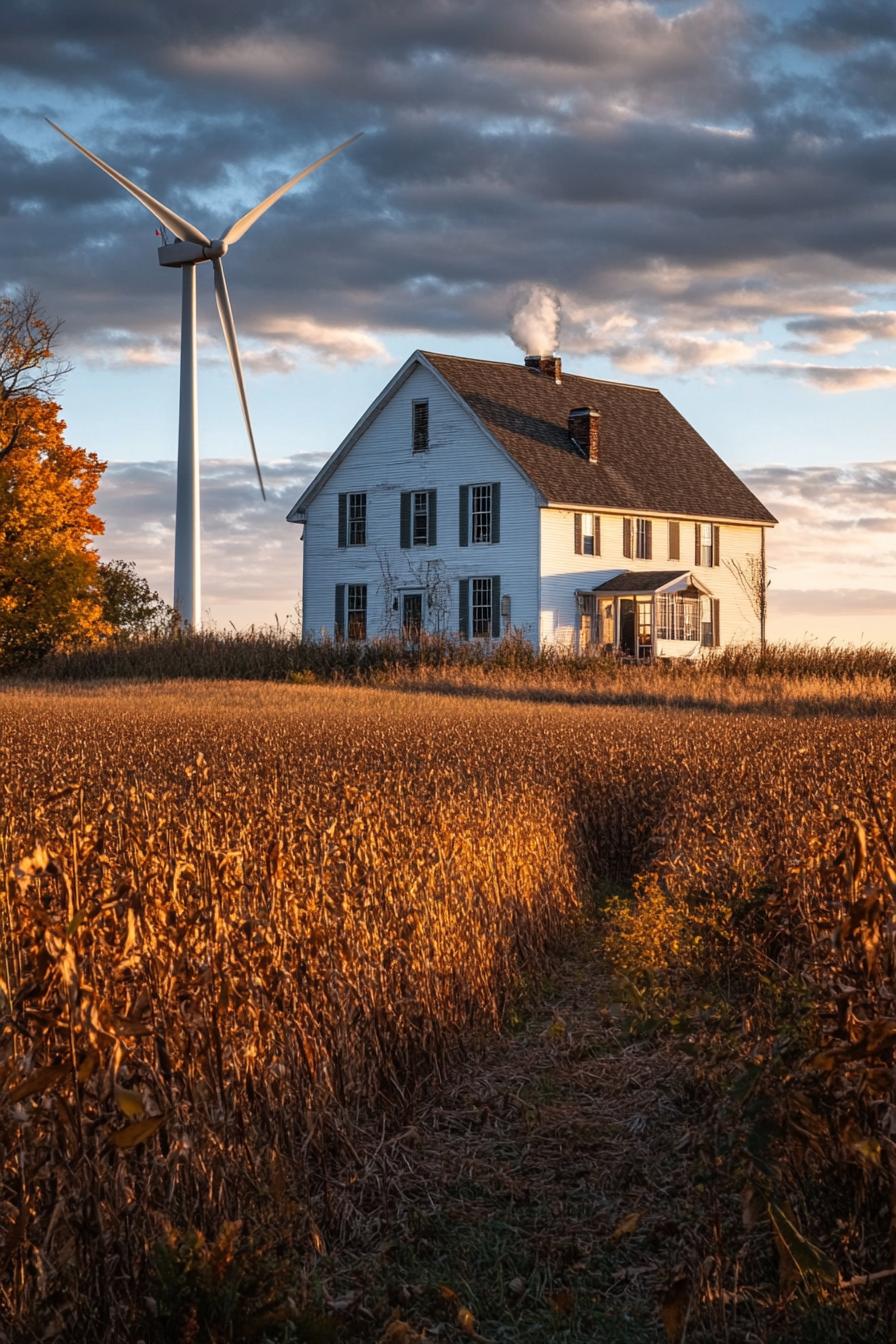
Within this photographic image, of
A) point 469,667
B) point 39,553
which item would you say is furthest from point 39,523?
point 469,667

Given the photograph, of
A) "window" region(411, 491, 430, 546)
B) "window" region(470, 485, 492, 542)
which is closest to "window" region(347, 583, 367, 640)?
"window" region(411, 491, 430, 546)

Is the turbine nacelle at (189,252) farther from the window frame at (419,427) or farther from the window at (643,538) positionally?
the window at (643,538)

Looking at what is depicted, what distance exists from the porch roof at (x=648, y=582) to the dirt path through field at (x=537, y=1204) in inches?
1320

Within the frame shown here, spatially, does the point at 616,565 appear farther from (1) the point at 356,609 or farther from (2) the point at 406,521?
(1) the point at 356,609

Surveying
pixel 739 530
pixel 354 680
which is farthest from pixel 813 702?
pixel 739 530

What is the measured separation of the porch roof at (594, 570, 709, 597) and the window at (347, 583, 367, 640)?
703cm

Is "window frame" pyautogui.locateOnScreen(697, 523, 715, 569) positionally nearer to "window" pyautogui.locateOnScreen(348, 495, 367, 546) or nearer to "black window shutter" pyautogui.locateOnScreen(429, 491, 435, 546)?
"black window shutter" pyautogui.locateOnScreen(429, 491, 435, 546)

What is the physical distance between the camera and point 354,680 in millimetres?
33000

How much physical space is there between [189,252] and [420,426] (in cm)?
813

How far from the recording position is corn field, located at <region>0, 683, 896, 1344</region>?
412 centimetres

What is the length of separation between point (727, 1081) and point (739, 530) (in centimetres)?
4258

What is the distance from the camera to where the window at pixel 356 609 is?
139 ft

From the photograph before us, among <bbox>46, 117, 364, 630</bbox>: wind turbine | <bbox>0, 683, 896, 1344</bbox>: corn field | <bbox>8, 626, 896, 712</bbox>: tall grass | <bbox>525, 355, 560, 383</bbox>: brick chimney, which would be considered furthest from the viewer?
<bbox>525, 355, 560, 383</bbox>: brick chimney

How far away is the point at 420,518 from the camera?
41594mm
